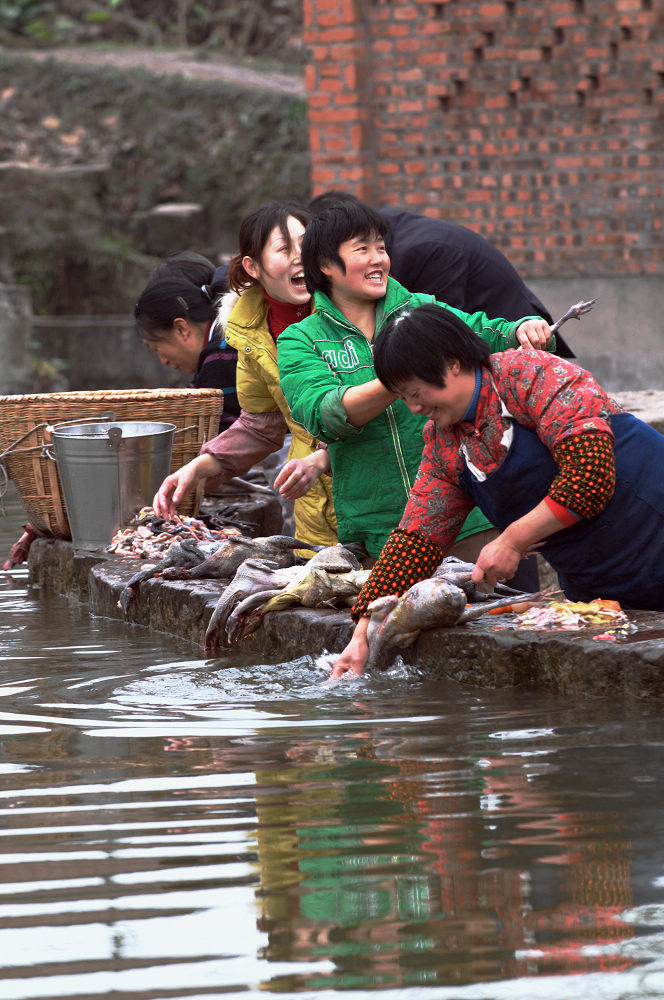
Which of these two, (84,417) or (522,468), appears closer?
(522,468)

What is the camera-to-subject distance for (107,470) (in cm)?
698

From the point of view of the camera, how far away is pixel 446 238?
561 cm

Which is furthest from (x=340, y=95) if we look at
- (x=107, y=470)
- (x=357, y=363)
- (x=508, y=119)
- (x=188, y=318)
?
(x=357, y=363)

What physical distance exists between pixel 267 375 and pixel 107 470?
1521 mm

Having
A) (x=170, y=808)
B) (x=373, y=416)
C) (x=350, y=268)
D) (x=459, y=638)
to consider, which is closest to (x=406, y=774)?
(x=170, y=808)

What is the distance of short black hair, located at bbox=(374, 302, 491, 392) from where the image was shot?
4090 mm

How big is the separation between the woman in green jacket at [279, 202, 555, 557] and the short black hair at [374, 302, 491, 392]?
57cm

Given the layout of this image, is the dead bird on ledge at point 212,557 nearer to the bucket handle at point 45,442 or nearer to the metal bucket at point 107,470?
the metal bucket at point 107,470

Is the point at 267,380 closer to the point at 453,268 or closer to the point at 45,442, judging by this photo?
the point at 453,268

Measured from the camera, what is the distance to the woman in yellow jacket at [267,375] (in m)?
5.44

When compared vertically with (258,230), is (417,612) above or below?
below

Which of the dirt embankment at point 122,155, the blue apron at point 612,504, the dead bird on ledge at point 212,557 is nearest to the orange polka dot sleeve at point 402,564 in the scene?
the blue apron at point 612,504

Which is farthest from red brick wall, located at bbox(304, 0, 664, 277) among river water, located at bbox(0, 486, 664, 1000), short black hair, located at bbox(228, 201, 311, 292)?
river water, located at bbox(0, 486, 664, 1000)

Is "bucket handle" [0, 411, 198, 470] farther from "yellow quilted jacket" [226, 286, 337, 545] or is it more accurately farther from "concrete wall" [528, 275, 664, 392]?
"concrete wall" [528, 275, 664, 392]
